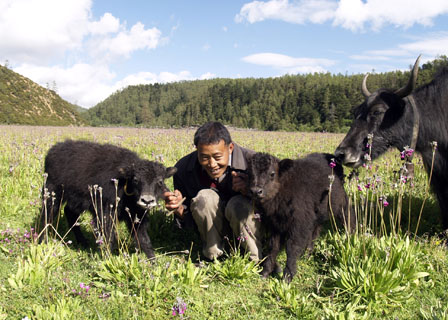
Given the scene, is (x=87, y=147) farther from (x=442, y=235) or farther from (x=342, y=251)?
(x=442, y=235)

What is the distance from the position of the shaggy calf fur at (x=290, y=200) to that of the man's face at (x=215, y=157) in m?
0.40

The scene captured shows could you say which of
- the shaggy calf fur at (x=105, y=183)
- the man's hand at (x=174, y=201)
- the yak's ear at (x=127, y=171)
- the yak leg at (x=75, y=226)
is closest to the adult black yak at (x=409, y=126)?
the man's hand at (x=174, y=201)

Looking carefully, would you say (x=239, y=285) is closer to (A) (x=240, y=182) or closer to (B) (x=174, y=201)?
(A) (x=240, y=182)

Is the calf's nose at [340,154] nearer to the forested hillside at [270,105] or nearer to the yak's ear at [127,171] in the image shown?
the yak's ear at [127,171]

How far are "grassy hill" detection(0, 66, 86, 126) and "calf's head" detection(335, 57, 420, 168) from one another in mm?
88689

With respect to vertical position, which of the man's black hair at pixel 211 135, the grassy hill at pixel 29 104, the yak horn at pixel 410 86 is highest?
the grassy hill at pixel 29 104

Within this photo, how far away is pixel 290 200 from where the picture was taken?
4.57 m

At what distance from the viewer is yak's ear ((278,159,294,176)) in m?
4.60

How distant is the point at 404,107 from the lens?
4824 mm

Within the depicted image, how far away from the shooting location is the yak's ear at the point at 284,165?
460 centimetres

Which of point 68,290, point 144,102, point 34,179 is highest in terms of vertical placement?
point 144,102

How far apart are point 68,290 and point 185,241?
2.19 m

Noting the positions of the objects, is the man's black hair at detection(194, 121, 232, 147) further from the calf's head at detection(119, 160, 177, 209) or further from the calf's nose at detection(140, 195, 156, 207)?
the calf's nose at detection(140, 195, 156, 207)

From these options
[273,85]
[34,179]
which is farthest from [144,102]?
[34,179]
